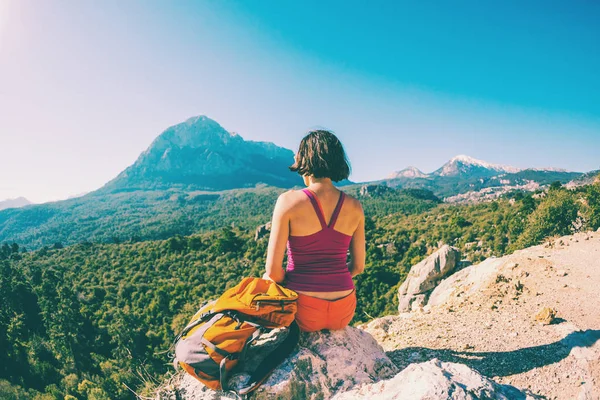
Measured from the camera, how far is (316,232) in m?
2.93

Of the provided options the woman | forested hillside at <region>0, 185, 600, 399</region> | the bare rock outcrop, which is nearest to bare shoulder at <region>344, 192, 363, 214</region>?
the woman

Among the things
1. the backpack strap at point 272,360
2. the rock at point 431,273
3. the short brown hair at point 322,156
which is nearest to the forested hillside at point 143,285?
the rock at point 431,273

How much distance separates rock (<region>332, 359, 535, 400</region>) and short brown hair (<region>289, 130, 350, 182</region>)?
1787mm

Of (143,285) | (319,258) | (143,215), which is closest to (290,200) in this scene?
(319,258)

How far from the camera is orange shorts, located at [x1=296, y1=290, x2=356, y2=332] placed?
10.1ft

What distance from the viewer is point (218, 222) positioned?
373 feet

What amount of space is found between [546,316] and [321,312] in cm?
446

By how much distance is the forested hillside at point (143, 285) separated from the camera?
64.2 ft

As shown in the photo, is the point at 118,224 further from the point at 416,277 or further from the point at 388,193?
the point at 416,277

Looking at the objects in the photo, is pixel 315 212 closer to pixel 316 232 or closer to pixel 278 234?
pixel 316 232

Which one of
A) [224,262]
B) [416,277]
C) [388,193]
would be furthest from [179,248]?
[388,193]

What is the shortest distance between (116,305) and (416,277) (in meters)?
30.7

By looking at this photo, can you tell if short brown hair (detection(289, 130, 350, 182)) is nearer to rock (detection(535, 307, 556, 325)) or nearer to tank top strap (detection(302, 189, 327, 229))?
tank top strap (detection(302, 189, 327, 229))

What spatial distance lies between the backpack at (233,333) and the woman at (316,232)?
238mm
